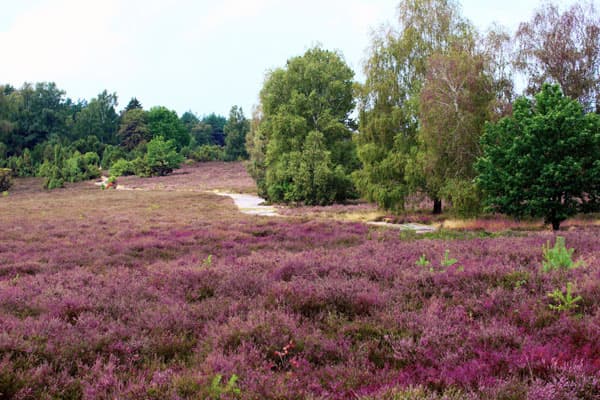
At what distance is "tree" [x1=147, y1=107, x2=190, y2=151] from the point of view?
11431cm

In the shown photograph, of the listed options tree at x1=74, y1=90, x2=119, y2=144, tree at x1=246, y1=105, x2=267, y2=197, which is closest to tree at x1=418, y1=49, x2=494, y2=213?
tree at x1=246, y1=105, x2=267, y2=197

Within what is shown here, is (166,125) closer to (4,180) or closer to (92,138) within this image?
(92,138)

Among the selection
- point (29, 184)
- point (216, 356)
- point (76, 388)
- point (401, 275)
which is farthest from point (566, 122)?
point (29, 184)

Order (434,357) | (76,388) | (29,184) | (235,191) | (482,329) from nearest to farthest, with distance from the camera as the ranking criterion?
(76,388) < (434,357) < (482,329) < (235,191) < (29,184)

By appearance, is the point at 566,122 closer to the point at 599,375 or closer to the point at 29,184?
the point at 599,375

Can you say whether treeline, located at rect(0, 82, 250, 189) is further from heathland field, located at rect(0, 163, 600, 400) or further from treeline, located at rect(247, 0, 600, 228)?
heathland field, located at rect(0, 163, 600, 400)

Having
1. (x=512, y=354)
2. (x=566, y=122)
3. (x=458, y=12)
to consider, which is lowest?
(x=512, y=354)

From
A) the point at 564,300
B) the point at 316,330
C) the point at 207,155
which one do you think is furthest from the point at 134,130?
the point at 564,300

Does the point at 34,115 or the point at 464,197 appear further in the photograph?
the point at 34,115

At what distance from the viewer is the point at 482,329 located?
4629 mm

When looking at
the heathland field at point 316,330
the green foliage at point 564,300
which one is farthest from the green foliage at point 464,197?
the green foliage at point 564,300

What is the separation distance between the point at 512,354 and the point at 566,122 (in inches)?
568

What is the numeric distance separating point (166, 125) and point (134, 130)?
1176 centimetres

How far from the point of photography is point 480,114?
2192 centimetres
